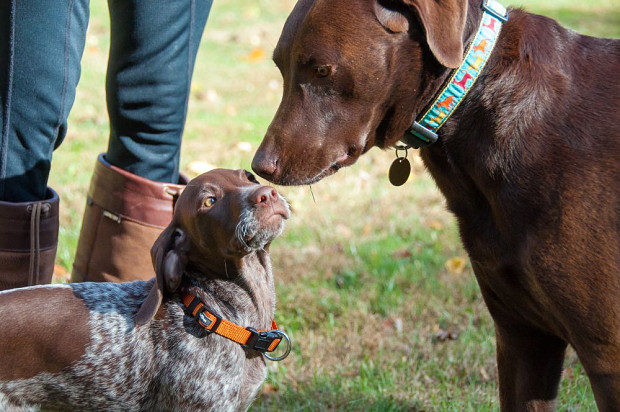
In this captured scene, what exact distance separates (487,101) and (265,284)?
3.92 ft

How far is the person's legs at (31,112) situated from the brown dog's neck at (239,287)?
29.8 inches

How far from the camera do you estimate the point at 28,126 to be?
11.8ft

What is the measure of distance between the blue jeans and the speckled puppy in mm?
640

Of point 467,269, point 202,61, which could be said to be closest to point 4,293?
point 467,269

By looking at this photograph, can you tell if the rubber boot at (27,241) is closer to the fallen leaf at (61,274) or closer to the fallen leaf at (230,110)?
the fallen leaf at (61,274)

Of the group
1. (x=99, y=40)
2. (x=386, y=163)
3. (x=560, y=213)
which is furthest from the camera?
(x=99, y=40)

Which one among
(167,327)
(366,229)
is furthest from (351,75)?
(366,229)

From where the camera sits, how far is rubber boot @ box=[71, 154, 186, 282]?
4.18 meters

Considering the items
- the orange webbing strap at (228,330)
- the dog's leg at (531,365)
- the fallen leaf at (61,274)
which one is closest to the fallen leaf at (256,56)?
the fallen leaf at (61,274)

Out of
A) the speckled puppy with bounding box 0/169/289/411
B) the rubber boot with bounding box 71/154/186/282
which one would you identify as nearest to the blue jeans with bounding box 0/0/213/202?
the rubber boot with bounding box 71/154/186/282

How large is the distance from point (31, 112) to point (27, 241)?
590mm

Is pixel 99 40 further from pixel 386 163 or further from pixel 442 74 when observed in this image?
pixel 442 74

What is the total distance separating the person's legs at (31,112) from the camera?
3459 mm

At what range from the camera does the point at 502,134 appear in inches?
122
